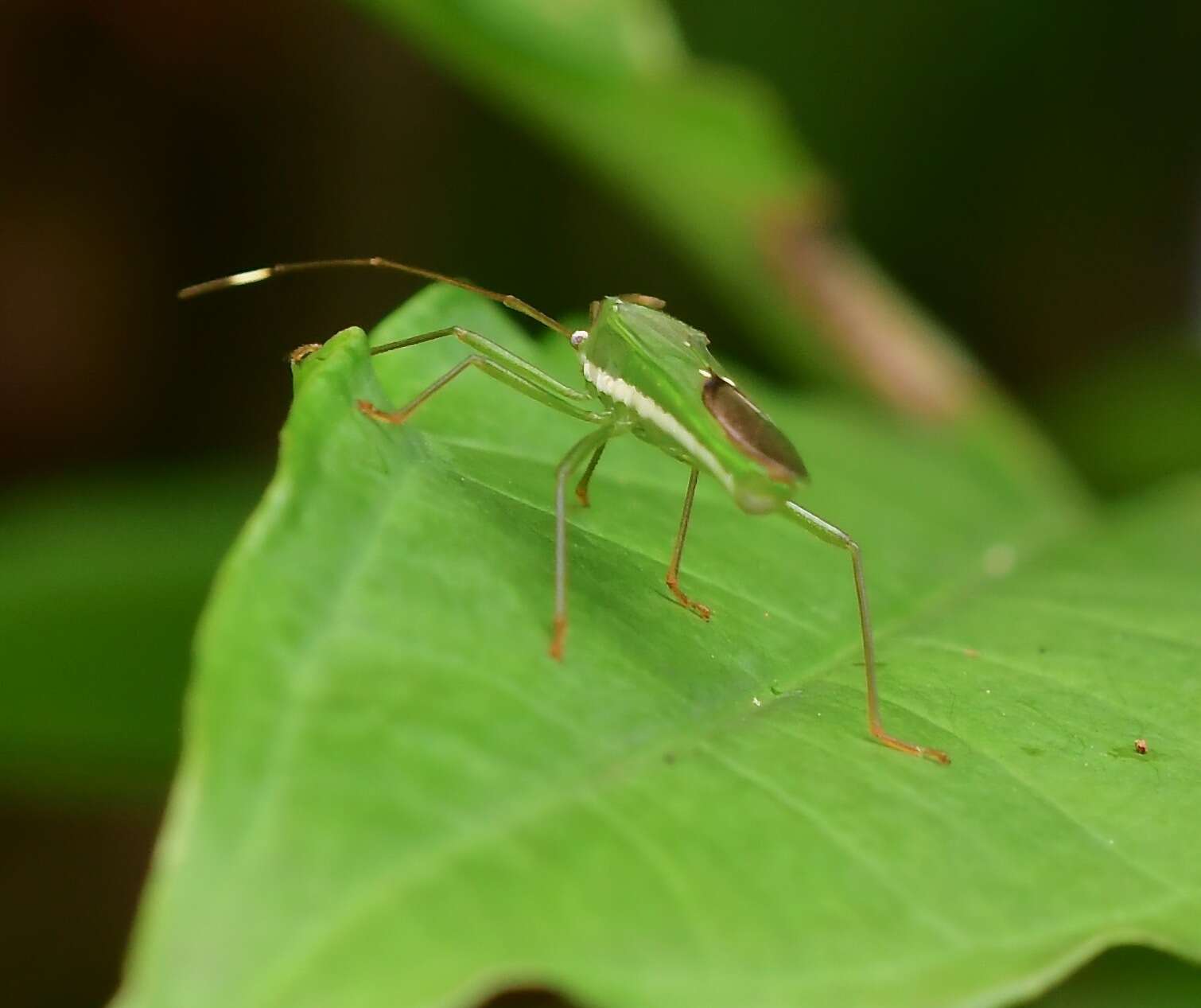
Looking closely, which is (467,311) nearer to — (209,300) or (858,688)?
(858,688)

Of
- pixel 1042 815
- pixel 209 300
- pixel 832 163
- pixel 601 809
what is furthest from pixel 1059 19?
pixel 601 809

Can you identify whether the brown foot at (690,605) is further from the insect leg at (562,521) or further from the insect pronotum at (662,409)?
the insect leg at (562,521)

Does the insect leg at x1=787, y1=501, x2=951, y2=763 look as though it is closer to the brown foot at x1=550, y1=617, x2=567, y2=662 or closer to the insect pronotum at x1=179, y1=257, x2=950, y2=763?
the insect pronotum at x1=179, y1=257, x2=950, y2=763

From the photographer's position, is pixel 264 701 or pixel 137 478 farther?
pixel 137 478

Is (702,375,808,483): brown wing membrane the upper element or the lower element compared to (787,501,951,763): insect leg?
upper

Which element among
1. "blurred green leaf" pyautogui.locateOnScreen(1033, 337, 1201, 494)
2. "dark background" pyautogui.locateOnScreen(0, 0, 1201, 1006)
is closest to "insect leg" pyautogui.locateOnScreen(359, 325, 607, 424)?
"dark background" pyautogui.locateOnScreen(0, 0, 1201, 1006)

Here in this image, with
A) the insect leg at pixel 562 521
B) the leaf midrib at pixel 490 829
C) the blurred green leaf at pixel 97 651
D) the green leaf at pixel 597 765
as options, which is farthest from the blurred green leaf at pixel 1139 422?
the blurred green leaf at pixel 97 651

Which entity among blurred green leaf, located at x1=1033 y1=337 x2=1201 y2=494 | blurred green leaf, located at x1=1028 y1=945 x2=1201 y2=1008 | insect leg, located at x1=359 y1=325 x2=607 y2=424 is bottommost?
blurred green leaf, located at x1=1028 y1=945 x2=1201 y2=1008
